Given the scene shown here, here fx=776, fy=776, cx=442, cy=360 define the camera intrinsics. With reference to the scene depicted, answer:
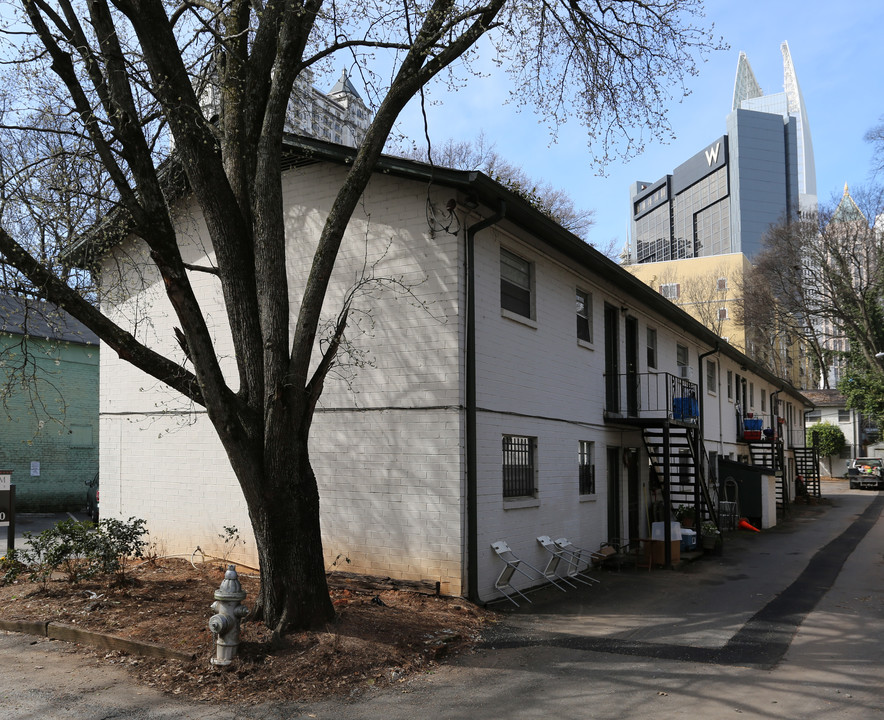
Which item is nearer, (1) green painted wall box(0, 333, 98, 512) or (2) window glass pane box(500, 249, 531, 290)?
(2) window glass pane box(500, 249, 531, 290)

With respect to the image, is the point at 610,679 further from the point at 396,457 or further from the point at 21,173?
the point at 21,173

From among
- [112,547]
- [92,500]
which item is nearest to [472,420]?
[112,547]

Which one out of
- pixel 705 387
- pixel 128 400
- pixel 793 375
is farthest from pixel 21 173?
pixel 793 375

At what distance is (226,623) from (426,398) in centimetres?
434

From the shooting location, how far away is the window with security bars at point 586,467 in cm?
1373

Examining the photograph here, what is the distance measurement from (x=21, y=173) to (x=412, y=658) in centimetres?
625

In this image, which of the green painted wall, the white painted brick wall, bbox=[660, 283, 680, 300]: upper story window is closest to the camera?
the white painted brick wall

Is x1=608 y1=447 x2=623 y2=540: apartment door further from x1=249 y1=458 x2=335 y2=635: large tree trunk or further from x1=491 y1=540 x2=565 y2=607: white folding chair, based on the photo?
x1=249 y1=458 x2=335 y2=635: large tree trunk

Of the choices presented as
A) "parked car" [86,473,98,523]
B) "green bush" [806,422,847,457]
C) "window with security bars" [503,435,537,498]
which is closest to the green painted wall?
"parked car" [86,473,98,523]

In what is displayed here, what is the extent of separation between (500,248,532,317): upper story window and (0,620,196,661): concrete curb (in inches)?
251

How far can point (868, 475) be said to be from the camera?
151 feet

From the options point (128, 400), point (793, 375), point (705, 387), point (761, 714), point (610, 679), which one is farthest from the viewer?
point (793, 375)

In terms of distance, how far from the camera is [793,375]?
67.8 m

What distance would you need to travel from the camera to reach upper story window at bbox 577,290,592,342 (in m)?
14.1
